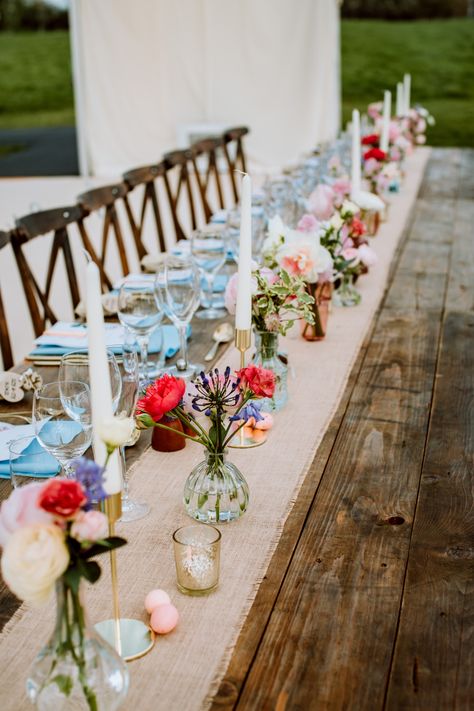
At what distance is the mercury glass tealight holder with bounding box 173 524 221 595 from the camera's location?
1.10 meters

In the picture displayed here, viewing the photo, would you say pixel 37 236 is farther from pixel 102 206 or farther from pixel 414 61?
pixel 414 61

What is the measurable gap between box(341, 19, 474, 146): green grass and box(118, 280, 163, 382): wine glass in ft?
48.6

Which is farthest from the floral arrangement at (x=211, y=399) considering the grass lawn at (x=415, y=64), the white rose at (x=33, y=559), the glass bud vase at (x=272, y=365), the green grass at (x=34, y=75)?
the green grass at (x=34, y=75)

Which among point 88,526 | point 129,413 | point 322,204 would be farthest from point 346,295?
point 88,526

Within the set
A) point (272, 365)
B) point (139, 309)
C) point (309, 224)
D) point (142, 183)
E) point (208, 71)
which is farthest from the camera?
point (208, 71)

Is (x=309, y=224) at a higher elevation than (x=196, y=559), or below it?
higher

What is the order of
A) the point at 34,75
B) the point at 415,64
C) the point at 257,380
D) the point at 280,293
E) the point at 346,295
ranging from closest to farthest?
the point at 257,380 → the point at 280,293 → the point at 346,295 → the point at 415,64 → the point at 34,75

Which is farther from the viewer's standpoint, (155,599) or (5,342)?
(5,342)

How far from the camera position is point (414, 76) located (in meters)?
16.4

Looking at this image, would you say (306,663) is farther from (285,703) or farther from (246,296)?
(246,296)

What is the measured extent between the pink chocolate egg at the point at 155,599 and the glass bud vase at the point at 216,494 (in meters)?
0.23

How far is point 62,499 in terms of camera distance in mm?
748

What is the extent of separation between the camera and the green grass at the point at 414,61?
16.2 m

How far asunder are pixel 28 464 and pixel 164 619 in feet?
1.56
